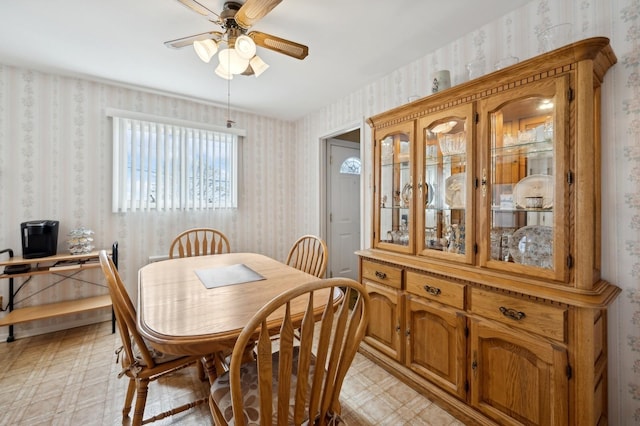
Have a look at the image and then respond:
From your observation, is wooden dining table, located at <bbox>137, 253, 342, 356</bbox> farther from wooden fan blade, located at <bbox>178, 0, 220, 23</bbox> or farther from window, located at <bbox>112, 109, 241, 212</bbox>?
wooden fan blade, located at <bbox>178, 0, 220, 23</bbox>

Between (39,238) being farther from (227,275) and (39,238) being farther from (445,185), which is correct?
(445,185)

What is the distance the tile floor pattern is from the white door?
178 centimetres

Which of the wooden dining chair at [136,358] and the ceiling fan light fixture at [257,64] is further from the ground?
the ceiling fan light fixture at [257,64]

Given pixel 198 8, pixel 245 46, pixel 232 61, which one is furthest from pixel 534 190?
pixel 198 8

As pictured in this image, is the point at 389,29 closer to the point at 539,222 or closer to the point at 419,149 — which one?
the point at 419,149

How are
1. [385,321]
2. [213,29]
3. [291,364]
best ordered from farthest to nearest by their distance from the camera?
[385,321] → [213,29] → [291,364]

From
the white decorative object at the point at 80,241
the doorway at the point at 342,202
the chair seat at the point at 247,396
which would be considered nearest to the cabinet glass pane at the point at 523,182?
the chair seat at the point at 247,396

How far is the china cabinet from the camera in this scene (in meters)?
1.22

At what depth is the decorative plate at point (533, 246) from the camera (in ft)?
4.56

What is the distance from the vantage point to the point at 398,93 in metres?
2.50

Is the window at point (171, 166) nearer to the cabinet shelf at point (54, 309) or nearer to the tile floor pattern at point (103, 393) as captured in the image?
the cabinet shelf at point (54, 309)

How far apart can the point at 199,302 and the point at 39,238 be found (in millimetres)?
2182

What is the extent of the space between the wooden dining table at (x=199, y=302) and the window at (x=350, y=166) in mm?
2194

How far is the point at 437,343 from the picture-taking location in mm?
1735
